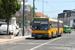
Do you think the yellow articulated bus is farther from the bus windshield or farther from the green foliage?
the green foliage

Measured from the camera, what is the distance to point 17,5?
3136cm

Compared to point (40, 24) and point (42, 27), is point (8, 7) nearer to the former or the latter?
point (40, 24)

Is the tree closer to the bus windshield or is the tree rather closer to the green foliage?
the green foliage

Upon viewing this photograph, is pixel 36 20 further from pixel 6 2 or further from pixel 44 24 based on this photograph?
pixel 6 2

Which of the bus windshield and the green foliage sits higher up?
the green foliage

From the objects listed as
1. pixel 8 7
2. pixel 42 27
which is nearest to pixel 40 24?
pixel 42 27

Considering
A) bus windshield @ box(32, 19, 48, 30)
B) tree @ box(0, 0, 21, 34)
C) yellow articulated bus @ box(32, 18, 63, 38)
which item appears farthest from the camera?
bus windshield @ box(32, 19, 48, 30)

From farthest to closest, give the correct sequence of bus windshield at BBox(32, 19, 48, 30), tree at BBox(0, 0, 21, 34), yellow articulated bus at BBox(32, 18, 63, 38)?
bus windshield at BBox(32, 19, 48, 30) → yellow articulated bus at BBox(32, 18, 63, 38) → tree at BBox(0, 0, 21, 34)

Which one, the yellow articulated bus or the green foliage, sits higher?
the green foliage

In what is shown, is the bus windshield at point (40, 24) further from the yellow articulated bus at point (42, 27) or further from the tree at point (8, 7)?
the tree at point (8, 7)

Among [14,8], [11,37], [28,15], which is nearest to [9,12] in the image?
[14,8]

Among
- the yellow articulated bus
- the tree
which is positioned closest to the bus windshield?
the yellow articulated bus

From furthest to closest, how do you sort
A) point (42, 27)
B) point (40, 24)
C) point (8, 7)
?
point (40, 24), point (42, 27), point (8, 7)

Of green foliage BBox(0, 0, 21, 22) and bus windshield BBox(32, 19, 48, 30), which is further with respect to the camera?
bus windshield BBox(32, 19, 48, 30)
